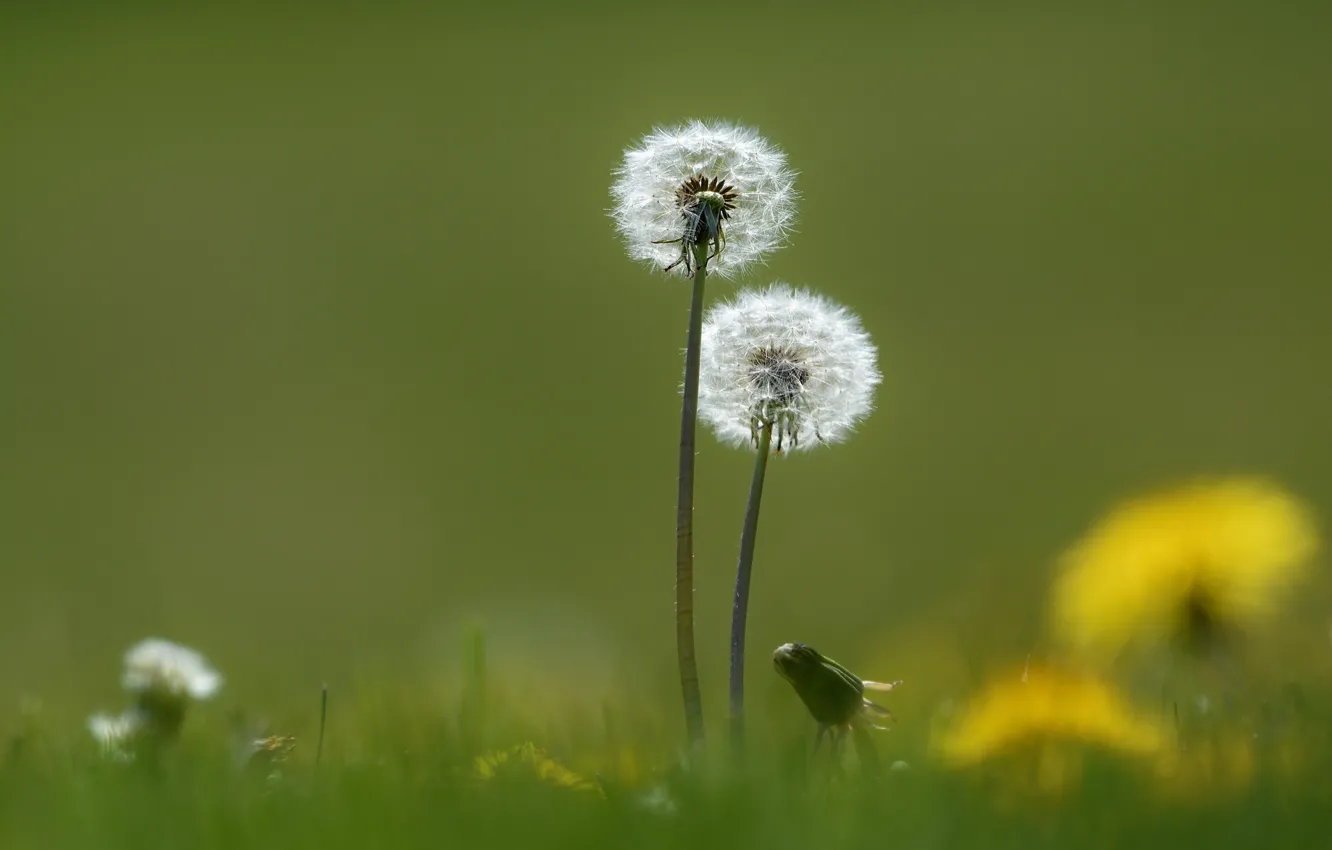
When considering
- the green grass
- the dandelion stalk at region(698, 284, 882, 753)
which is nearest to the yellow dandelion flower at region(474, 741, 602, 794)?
the green grass

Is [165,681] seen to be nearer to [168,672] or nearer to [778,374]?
[168,672]

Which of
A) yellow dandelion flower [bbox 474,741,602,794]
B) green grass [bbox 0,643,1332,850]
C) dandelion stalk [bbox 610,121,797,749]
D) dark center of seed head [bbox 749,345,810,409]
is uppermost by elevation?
dandelion stalk [bbox 610,121,797,749]

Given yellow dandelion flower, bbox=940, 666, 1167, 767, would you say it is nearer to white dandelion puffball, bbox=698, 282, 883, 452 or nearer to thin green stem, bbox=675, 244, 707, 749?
thin green stem, bbox=675, 244, 707, 749

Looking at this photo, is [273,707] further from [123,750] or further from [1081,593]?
[1081,593]

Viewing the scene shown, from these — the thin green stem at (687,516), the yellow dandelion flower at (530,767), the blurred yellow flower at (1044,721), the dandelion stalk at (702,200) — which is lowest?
the yellow dandelion flower at (530,767)

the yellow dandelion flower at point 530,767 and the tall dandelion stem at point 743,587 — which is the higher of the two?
the tall dandelion stem at point 743,587

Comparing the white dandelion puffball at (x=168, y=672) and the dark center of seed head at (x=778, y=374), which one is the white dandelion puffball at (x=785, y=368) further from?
Result: the white dandelion puffball at (x=168, y=672)

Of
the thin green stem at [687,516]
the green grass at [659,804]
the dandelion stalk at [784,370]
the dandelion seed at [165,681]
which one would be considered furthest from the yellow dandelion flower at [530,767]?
the dandelion stalk at [784,370]
